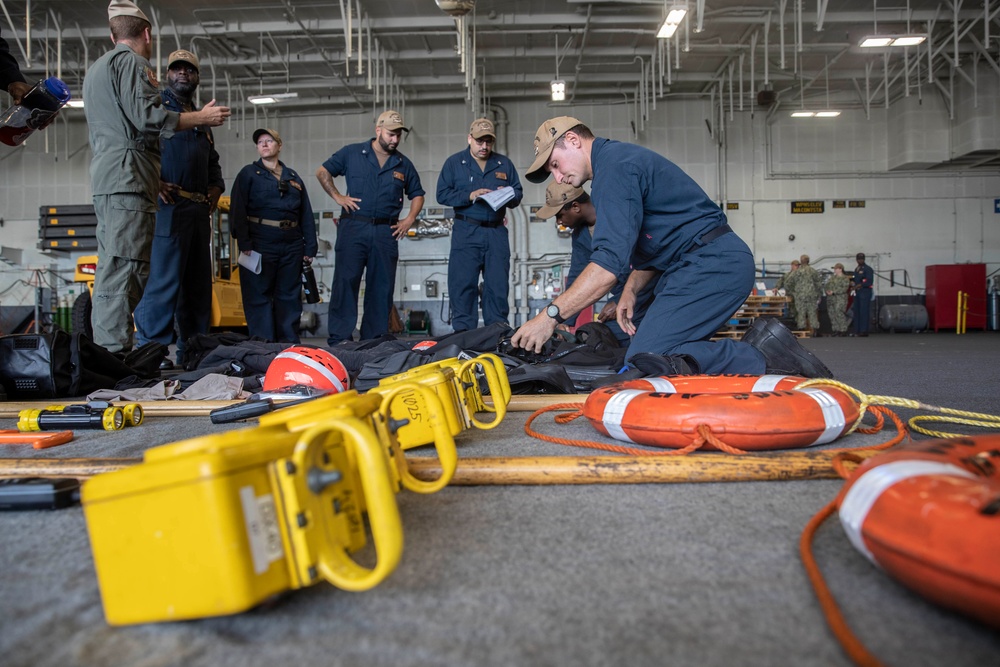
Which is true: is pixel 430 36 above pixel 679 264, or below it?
above

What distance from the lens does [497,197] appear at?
546 cm

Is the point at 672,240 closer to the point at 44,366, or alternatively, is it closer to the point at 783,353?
the point at 783,353

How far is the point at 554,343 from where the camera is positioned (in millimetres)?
4195

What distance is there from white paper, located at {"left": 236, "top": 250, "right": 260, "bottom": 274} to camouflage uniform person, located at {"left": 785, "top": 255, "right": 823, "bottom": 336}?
11.2 meters

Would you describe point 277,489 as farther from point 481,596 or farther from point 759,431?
point 759,431

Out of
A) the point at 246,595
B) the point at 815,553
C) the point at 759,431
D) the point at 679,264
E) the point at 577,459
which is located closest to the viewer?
the point at 246,595

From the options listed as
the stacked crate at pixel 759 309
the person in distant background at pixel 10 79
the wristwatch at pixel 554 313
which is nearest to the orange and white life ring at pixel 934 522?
the wristwatch at pixel 554 313

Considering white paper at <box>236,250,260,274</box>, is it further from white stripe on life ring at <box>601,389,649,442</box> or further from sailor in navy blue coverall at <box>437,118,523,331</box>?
white stripe on life ring at <box>601,389,649,442</box>

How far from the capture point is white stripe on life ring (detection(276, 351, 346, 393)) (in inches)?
111

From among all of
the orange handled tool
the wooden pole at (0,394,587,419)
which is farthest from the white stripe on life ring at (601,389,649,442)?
the orange handled tool

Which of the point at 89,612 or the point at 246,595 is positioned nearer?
the point at 246,595

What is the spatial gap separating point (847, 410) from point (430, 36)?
40.6ft

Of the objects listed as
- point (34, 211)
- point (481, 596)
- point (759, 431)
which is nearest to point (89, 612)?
point (481, 596)

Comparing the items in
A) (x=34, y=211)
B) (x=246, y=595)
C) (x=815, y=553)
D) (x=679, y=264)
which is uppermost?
(x=34, y=211)
